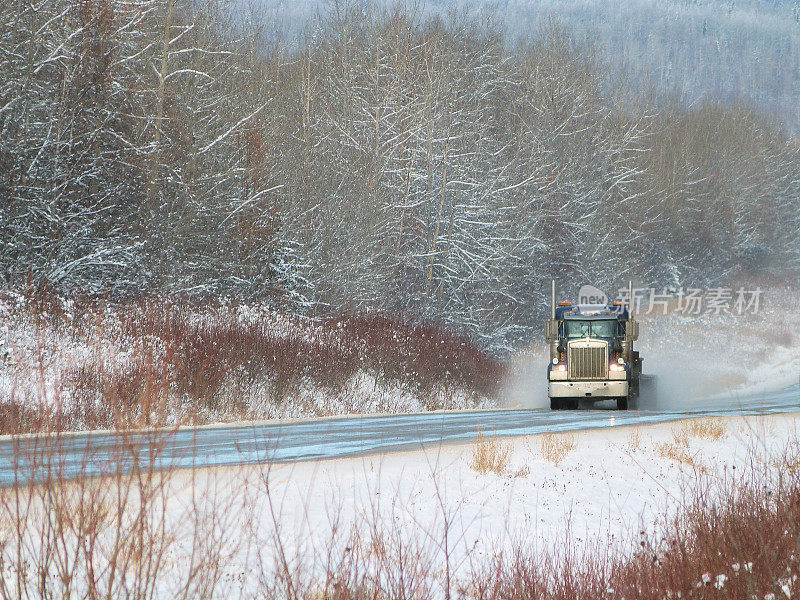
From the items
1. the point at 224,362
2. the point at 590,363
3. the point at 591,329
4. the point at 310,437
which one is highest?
the point at 591,329

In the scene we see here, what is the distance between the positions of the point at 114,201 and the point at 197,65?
759 centimetres

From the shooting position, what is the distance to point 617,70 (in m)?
67.7

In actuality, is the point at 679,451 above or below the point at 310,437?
below

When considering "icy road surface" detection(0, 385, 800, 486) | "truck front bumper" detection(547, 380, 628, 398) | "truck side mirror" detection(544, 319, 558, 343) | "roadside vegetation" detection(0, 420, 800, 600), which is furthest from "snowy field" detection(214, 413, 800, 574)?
"truck front bumper" detection(547, 380, 628, 398)

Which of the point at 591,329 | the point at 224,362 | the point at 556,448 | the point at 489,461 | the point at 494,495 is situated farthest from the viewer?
the point at 591,329

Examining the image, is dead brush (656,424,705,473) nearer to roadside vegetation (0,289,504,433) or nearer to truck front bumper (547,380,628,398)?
roadside vegetation (0,289,504,433)

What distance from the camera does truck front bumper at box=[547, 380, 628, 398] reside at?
22.9 meters

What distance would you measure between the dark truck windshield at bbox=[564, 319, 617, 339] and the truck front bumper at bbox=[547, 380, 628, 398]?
4.08 feet

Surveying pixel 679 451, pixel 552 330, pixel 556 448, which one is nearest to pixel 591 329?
pixel 552 330

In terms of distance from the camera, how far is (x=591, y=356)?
23016 millimetres

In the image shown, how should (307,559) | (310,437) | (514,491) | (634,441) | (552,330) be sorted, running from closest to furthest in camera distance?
(307,559)
(514,491)
(634,441)
(310,437)
(552,330)

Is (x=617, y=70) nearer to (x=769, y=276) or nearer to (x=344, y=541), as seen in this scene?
(x=769, y=276)

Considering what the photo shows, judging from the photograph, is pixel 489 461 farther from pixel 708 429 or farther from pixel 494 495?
pixel 708 429

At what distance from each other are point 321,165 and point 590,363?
10881mm
